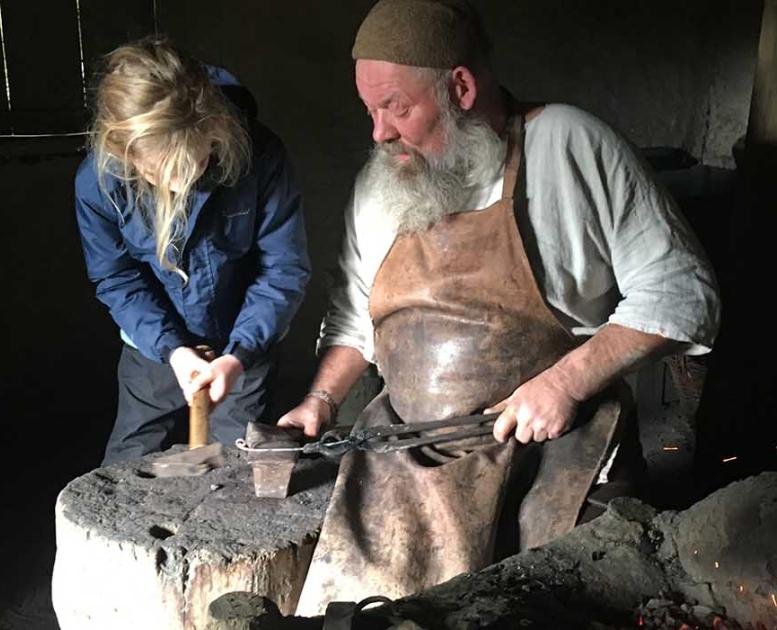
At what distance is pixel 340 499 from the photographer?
7.20 feet

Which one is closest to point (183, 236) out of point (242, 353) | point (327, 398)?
point (242, 353)

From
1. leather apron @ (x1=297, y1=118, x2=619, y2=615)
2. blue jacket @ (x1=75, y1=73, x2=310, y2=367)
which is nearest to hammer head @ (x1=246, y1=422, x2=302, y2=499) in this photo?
leather apron @ (x1=297, y1=118, x2=619, y2=615)

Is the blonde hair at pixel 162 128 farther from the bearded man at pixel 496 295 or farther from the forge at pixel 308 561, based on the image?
the forge at pixel 308 561

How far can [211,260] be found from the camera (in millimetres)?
2752

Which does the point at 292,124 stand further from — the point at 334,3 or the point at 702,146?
the point at 702,146

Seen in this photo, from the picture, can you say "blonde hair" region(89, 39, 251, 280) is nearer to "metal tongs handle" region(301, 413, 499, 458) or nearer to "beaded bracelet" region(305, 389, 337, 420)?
"beaded bracelet" region(305, 389, 337, 420)

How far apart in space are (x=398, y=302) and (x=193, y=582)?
2.55 ft

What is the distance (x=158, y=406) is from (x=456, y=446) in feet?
3.60

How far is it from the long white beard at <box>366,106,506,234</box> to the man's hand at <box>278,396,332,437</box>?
49 centimetres

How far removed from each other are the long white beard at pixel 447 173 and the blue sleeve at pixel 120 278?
2.50 ft

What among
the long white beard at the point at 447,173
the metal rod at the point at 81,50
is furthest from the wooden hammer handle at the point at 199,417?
the metal rod at the point at 81,50

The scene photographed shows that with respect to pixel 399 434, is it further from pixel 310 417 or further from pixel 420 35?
pixel 420 35

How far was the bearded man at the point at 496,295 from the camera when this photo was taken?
7.14 ft

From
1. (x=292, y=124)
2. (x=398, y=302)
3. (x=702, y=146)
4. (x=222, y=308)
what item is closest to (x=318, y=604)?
(x=398, y=302)
